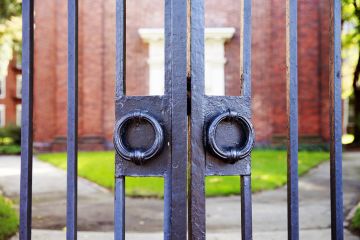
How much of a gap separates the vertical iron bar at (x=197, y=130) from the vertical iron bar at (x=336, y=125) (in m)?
0.48

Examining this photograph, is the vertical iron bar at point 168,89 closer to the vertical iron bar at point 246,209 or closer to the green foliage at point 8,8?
the vertical iron bar at point 246,209

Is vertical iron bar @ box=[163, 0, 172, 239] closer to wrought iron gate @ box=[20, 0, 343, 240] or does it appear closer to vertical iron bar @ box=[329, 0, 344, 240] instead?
wrought iron gate @ box=[20, 0, 343, 240]

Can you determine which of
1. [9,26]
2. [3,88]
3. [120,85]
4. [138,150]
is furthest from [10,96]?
[138,150]

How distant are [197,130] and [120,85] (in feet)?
1.03

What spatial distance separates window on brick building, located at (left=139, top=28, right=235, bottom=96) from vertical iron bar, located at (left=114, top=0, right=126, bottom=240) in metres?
13.4

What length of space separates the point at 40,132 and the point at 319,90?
10.9 m

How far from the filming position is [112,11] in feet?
51.5

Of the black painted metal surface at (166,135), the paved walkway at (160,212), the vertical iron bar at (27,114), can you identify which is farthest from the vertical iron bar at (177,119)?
the paved walkway at (160,212)

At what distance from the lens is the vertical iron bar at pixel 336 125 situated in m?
1.43

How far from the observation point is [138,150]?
1327 mm

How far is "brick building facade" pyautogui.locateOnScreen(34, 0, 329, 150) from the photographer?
14797mm

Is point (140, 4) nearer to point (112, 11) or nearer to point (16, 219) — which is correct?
point (112, 11)

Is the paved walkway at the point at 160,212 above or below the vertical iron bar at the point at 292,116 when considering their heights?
below

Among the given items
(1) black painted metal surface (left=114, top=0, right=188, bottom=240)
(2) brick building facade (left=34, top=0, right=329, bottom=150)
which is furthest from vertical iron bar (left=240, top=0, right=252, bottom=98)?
(2) brick building facade (left=34, top=0, right=329, bottom=150)
